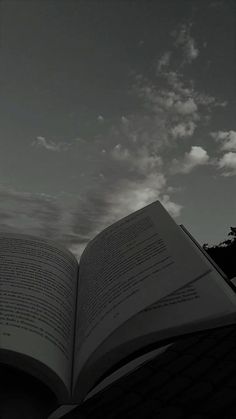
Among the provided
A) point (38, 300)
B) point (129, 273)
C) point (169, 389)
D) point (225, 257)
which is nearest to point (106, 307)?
point (129, 273)

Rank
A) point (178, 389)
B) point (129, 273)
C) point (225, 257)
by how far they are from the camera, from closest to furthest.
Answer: point (129, 273), point (178, 389), point (225, 257)

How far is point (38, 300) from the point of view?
1378 millimetres

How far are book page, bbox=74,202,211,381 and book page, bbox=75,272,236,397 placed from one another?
4 centimetres

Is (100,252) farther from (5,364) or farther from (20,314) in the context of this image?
(5,364)

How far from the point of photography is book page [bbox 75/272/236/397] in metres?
1.13

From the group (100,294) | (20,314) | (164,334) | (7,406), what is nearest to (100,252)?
(100,294)

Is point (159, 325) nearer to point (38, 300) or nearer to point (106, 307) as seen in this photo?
point (106, 307)

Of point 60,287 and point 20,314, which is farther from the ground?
point 60,287

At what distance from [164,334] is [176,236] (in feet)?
1.40

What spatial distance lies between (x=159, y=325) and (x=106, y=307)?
18 cm

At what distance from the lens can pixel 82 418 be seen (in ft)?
5.87

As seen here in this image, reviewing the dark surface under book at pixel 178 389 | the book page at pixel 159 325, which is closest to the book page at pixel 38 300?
the book page at pixel 159 325

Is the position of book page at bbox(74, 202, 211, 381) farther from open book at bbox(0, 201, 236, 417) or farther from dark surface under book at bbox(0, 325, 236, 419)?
dark surface under book at bbox(0, 325, 236, 419)

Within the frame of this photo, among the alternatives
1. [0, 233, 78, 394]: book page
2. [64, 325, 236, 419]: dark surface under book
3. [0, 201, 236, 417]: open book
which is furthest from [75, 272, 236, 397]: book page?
[64, 325, 236, 419]: dark surface under book
